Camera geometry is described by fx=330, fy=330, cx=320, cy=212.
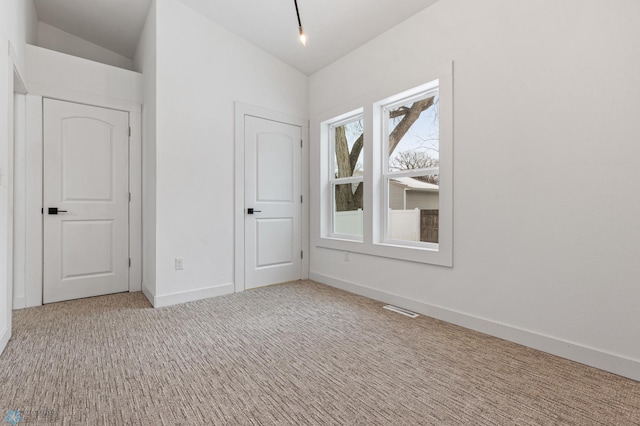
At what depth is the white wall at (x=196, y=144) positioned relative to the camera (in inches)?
125

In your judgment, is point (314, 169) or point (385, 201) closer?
point (385, 201)

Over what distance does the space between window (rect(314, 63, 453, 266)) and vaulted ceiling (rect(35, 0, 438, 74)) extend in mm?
673

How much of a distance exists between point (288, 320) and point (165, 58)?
8.90 ft

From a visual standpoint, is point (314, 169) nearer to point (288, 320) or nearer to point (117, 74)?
point (288, 320)

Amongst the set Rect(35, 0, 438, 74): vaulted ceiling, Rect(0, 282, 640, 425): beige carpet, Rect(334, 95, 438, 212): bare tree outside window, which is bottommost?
Rect(0, 282, 640, 425): beige carpet

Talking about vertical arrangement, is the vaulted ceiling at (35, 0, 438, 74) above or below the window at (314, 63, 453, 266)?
above

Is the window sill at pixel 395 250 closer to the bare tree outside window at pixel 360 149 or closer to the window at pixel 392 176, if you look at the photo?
the window at pixel 392 176

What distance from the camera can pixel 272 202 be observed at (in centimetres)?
393

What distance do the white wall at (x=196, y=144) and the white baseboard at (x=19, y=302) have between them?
124 cm

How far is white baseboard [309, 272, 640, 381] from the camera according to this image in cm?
185

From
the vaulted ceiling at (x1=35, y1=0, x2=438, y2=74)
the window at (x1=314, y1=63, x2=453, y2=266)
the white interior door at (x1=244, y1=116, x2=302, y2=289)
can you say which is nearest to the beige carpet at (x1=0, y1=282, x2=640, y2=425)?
the window at (x1=314, y1=63, x2=453, y2=266)

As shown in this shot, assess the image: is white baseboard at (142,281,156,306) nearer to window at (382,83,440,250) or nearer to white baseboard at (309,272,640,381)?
white baseboard at (309,272,640,381)

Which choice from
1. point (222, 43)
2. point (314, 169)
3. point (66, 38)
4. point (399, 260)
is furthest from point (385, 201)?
point (66, 38)

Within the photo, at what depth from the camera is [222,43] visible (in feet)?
11.6
